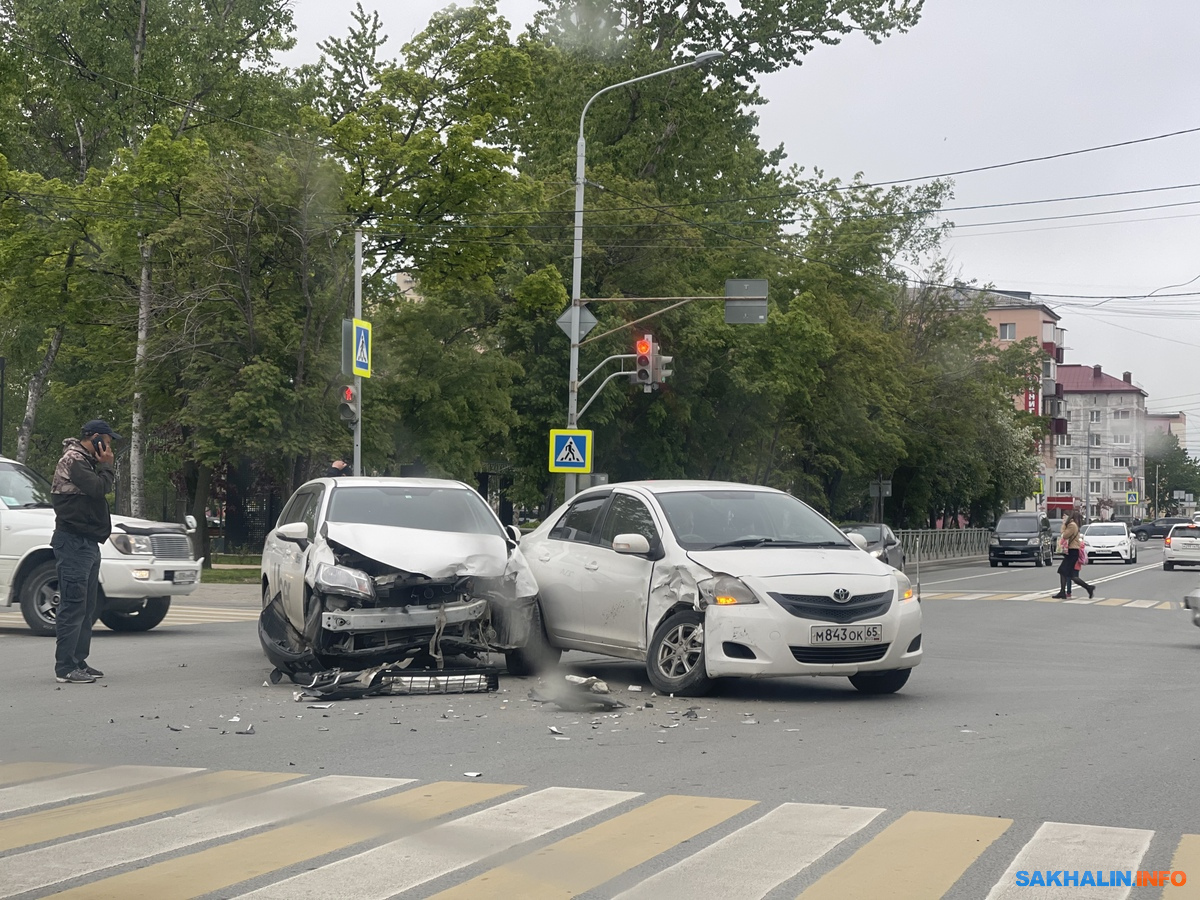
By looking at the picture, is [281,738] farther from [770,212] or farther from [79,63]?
[770,212]

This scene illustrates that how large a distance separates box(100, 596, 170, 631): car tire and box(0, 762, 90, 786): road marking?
9.73 m

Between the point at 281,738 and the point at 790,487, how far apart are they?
44.2 m

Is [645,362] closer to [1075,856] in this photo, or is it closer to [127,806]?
[127,806]

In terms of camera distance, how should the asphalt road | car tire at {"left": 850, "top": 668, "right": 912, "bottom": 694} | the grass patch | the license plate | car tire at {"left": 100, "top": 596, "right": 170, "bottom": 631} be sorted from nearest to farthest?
the asphalt road
the license plate
car tire at {"left": 850, "top": 668, "right": 912, "bottom": 694}
car tire at {"left": 100, "top": 596, "right": 170, "bottom": 631}
the grass patch

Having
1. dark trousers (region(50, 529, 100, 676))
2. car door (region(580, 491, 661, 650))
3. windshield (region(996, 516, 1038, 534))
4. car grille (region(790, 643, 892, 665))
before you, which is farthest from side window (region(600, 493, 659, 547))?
windshield (region(996, 516, 1038, 534))

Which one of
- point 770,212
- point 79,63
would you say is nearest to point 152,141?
point 79,63

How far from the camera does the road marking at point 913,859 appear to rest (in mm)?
5461

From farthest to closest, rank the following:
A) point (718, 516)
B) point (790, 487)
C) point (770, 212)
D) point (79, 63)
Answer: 1. point (790, 487)
2. point (770, 212)
3. point (79, 63)
4. point (718, 516)

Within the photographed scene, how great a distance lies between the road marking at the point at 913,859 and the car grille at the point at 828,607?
154 inches

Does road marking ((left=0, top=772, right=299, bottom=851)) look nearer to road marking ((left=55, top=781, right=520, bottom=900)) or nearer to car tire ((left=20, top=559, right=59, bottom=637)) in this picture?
road marking ((left=55, top=781, right=520, bottom=900))

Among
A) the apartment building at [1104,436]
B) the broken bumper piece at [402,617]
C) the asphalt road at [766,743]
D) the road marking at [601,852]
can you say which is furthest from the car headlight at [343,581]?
the apartment building at [1104,436]

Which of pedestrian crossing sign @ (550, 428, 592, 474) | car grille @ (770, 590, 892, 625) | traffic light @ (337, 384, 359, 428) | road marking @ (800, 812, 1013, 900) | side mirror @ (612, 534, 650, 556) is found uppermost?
traffic light @ (337, 384, 359, 428)

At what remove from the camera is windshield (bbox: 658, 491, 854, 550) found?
11680 mm

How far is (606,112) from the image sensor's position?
42969mm
